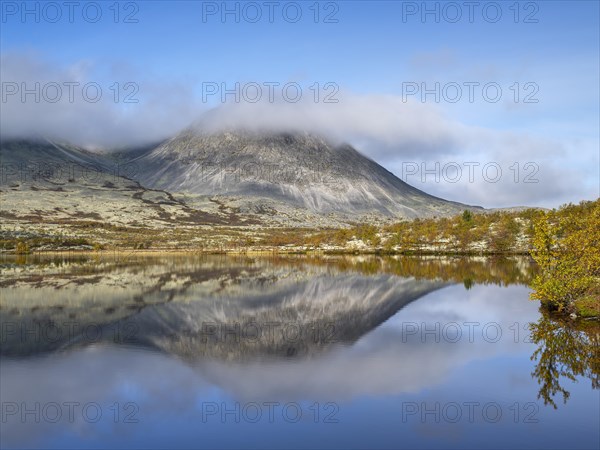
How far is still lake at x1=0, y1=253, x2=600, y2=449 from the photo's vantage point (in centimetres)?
1667

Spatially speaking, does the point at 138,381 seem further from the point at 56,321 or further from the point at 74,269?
the point at 74,269

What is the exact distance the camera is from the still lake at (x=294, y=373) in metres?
16.7

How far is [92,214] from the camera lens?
199 metres

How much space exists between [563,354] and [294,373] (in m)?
12.6

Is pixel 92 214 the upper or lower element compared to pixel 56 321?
→ upper

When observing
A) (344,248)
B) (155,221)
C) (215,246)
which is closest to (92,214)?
(155,221)

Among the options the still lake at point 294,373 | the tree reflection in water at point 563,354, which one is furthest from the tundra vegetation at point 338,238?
the still lake at point 294,373

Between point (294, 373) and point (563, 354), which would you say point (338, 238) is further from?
point (294, 373)

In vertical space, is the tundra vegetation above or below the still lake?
above

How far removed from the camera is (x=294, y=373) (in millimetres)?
23234

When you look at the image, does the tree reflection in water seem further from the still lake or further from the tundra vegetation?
the tundra vegetation

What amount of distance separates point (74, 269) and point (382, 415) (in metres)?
65.3

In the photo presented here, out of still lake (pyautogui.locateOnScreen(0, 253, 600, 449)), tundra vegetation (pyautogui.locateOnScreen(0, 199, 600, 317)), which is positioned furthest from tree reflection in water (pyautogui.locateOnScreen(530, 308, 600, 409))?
tundra vegetation (pyautogui.locateOnScreen(0, 199, 600, 317))

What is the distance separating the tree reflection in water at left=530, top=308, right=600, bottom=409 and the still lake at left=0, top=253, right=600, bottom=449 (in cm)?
11
